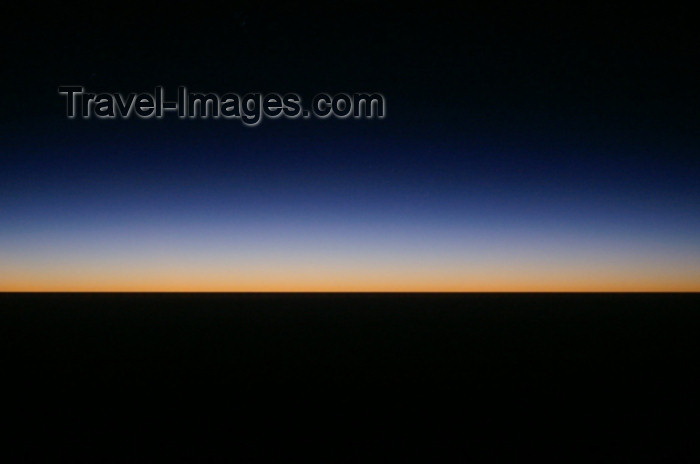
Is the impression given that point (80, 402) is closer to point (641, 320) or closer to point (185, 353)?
point (185, 353)

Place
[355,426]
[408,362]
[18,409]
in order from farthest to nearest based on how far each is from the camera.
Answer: [408,362] → [18,409] → [355,426]

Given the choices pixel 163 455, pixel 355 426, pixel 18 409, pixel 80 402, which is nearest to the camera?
pixel 163 455

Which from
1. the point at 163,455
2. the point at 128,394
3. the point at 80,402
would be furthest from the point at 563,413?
the point at 80,402

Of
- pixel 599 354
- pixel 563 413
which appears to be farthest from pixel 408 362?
pixel 599 354

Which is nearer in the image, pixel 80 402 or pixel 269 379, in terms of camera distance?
pixel 80 402

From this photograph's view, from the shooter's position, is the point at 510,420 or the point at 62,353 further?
the point at 62,353

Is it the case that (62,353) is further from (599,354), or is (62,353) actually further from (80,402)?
(599,354)
